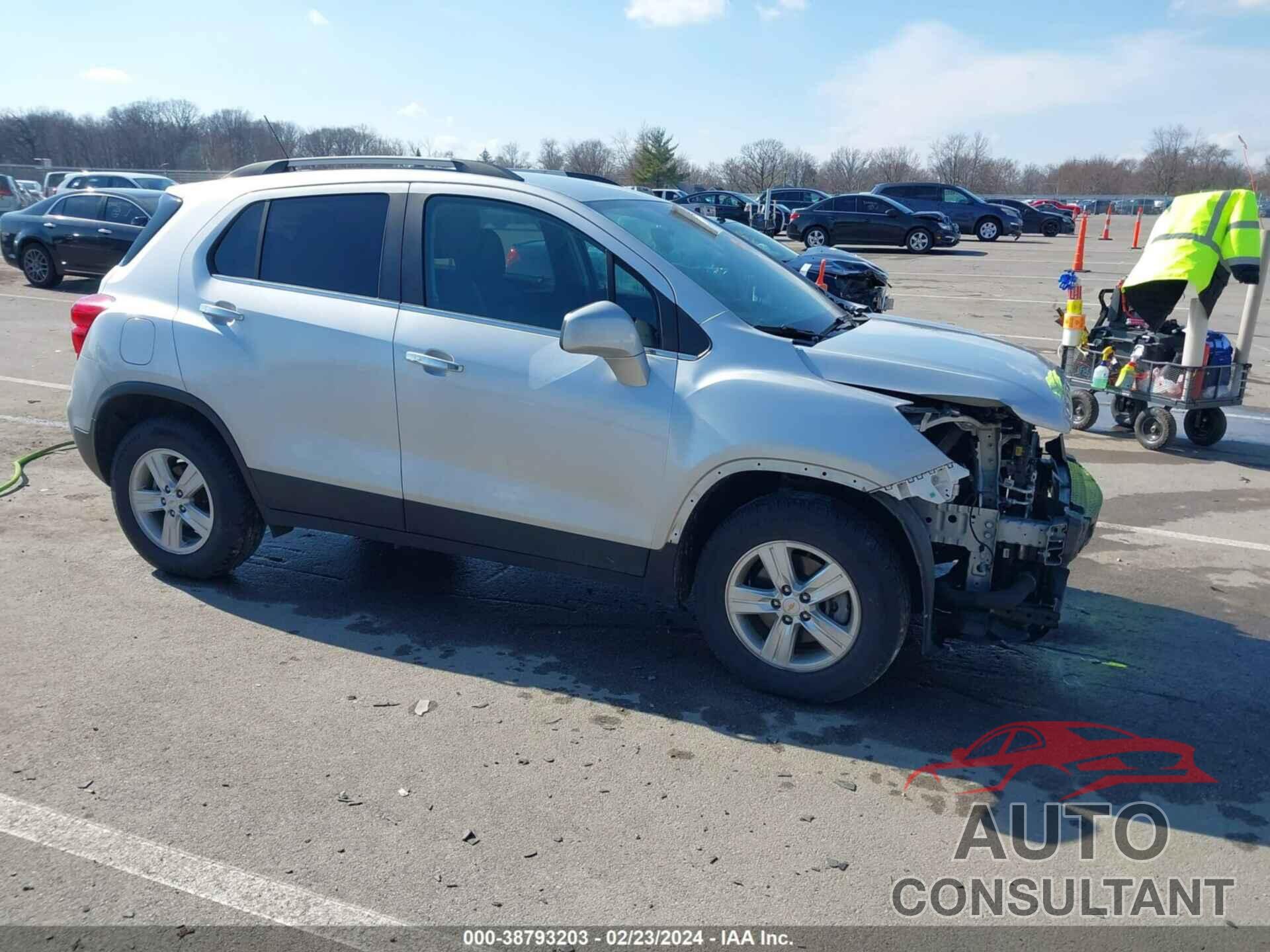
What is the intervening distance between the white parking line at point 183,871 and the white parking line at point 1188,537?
5.30 m

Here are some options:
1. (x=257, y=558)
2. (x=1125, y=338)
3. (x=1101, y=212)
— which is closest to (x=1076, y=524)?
(x=257, y=558)

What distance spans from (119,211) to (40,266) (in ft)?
6.40

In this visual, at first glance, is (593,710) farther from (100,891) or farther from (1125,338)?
(1125,338)

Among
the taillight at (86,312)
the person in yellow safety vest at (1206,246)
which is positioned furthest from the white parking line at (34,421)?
the person in yellow safety vest at (1206,246)

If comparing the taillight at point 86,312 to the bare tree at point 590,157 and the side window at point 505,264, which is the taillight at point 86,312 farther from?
the bare tree at point 590,157

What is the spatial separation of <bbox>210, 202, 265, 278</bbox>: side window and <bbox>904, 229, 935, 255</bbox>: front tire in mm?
27476

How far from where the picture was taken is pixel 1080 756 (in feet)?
12.6

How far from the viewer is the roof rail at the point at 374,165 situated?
469cm

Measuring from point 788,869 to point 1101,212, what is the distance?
226 feet

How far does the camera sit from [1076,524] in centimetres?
411

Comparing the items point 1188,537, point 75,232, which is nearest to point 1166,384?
point 1188,537

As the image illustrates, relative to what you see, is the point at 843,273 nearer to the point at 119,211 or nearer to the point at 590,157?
the point at 119,211

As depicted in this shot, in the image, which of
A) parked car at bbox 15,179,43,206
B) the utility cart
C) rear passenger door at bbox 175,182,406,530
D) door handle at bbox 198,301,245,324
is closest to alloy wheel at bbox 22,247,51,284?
parked car at bbox 15,179,43,206

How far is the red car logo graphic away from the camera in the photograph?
3.69 m
